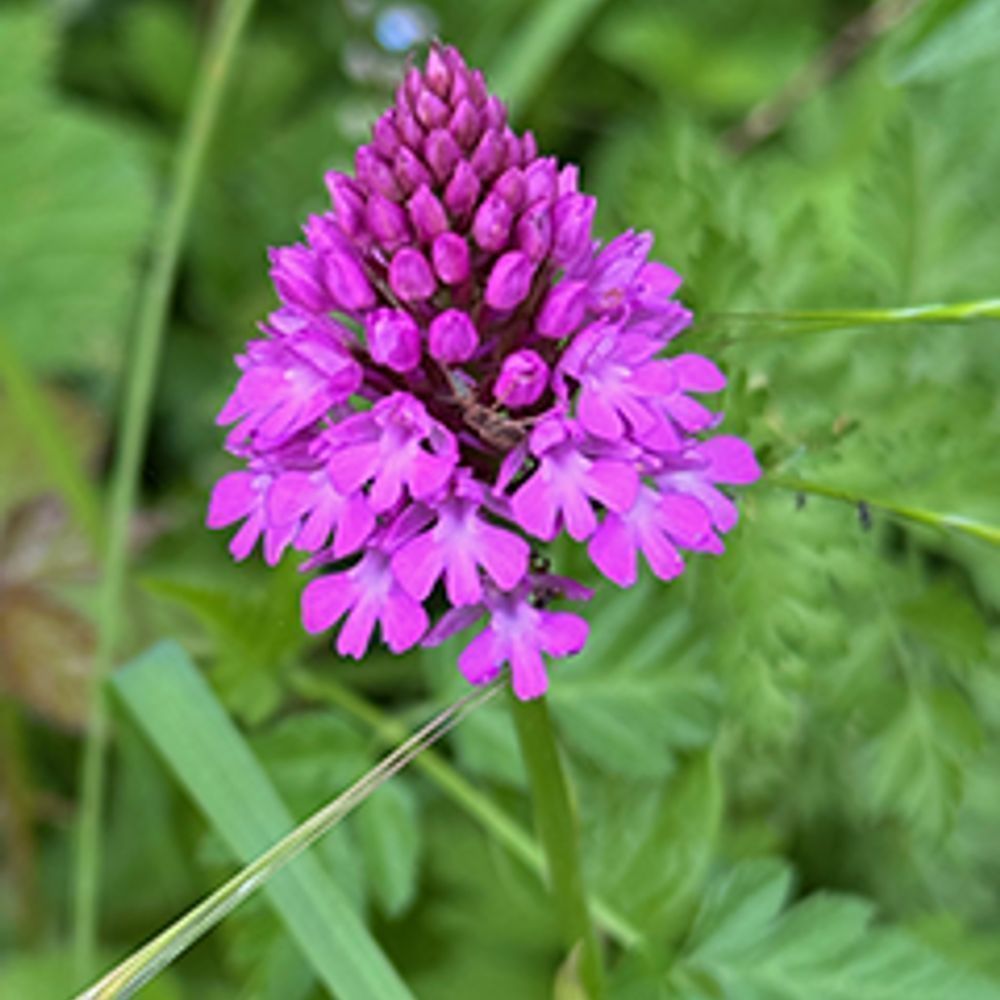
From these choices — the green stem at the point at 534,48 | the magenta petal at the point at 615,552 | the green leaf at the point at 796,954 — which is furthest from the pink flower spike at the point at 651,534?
the green stem at the point at 534,48

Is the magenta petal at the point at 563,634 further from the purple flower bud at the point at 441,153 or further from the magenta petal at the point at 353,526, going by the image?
the purple flower bud at the point at 441,153

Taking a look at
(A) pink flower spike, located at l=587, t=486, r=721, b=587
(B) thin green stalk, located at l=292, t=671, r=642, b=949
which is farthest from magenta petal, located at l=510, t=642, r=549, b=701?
(B) thin green stalk, located at l=292, t=671, r=642, b=949

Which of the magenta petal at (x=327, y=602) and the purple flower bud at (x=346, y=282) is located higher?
the purple flower bud at (x=346, y=282)

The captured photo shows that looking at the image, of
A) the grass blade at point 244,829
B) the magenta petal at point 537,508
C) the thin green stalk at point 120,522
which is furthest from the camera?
the thin green stalk at point 120,522

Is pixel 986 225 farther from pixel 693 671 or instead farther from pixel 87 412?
pixel 87 412

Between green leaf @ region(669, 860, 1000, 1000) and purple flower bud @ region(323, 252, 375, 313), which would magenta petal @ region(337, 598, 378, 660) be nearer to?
purple flower bud @ region(323, 252, 375, 313)

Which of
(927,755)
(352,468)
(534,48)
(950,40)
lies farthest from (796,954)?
(534,48)
